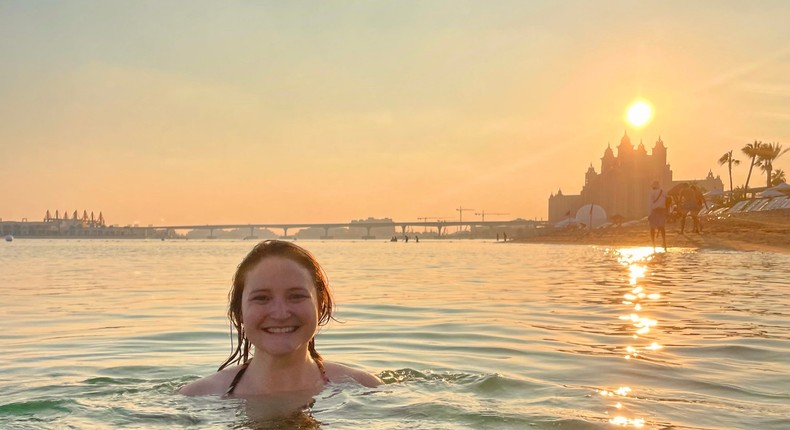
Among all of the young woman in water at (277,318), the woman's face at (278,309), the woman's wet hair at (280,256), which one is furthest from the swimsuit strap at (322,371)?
the woman's face at (278,309)

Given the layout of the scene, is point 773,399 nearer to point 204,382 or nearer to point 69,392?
point 204,382

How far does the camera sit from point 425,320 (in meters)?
10.7

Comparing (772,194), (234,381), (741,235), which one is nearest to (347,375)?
(234,381)

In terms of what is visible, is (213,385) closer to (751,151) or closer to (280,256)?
(280,256)

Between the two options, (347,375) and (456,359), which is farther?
(456,359)

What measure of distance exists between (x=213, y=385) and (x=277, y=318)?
116 cm

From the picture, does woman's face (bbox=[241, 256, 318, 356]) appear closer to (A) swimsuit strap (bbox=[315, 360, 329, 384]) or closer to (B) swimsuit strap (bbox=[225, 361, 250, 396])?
(B) swimsuit strap (bbox=[225, 361, 250, 396])

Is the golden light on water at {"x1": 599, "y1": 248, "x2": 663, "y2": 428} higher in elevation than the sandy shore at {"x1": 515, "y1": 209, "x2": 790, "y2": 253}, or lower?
lower

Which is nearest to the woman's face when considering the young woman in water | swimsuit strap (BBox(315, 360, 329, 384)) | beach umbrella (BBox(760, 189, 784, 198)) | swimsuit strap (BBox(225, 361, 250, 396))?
the young woman in water

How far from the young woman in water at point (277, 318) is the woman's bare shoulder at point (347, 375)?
0.40ft

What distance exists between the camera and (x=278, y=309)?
14.8 feet

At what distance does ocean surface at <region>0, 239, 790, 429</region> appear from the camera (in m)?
4.77

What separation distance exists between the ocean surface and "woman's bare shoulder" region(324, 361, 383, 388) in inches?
4.7

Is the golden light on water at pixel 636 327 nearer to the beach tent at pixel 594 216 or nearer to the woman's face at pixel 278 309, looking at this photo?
the woman's face at pixel 278 309
